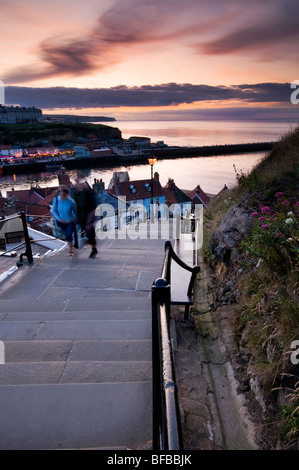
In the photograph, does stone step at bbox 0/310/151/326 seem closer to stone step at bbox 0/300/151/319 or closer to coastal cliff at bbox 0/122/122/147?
stone step at bbox 0/300/151/319

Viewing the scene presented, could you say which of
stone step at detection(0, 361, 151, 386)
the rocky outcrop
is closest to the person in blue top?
the rocky outcrop

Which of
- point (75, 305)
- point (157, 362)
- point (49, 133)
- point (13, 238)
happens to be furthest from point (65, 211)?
point (49, 133)

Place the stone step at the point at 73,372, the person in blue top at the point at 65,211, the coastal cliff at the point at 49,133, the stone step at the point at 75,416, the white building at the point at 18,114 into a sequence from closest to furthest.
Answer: the stone step at the point at 75,416, the stone step at the point at 73,372, the person in blue top at the point at 65,211, the coastal cliff at the point at 49,133, the white building at the point at 18,114

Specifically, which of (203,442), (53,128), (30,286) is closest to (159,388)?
(203,442)

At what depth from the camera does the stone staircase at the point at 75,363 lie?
1.99m

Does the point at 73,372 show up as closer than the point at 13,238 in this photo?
Yes

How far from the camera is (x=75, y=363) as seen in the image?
2.63 meters

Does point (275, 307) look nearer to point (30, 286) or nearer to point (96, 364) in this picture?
point (96, 364)

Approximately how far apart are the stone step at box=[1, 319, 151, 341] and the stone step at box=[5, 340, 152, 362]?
13 centimetres

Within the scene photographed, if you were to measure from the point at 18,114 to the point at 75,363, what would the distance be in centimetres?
20071

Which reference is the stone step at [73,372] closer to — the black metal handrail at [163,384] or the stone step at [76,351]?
the stone step at [76,351]

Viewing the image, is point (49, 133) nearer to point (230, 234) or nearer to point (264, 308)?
point (230, 234)

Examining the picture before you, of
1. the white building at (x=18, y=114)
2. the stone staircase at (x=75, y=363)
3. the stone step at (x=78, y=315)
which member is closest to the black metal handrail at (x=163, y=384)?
the stone staircase at (x=75, y=363)

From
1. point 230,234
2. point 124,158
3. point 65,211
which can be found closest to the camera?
point 230,234
